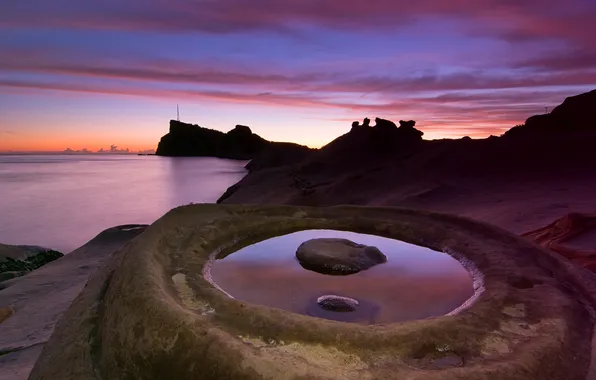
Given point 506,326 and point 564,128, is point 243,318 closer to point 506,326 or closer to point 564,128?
point 506,326

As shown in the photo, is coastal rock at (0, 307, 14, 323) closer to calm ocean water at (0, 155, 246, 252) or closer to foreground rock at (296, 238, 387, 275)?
foreground rock at (296, 238, 387, 275)

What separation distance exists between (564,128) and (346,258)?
12.4 metres

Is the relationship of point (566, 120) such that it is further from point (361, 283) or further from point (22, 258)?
point (22, 258)

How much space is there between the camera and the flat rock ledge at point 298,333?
178 centimetres

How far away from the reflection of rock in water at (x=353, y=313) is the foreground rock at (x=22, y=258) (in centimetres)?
708

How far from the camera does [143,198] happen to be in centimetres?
2772

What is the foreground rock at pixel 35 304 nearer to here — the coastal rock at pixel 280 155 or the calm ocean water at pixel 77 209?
the calm ocean water at pixel 77 209

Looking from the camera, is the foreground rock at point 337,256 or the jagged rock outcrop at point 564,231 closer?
the foreground rock at point 337,256

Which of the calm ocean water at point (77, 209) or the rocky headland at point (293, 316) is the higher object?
the rocky headland at point (293, 316)

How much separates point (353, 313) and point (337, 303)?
14 centimetres

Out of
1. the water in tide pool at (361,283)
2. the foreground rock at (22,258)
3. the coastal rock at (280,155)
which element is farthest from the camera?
the coastal rock at (280,155)

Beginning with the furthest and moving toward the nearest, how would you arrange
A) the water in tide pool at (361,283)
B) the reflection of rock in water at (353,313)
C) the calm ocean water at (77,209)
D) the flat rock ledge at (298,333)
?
the calm ocean water at (77,209) → the water in tide pool at (361,283) → the reflection of rock in water at (353,313) → the flat rock ledge at (298,333)

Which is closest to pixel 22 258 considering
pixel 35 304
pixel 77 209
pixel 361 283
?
pixel 35 304

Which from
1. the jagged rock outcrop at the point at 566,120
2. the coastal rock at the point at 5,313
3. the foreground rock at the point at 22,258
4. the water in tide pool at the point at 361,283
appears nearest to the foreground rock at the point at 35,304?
the coastal rock at the point at 5,313
